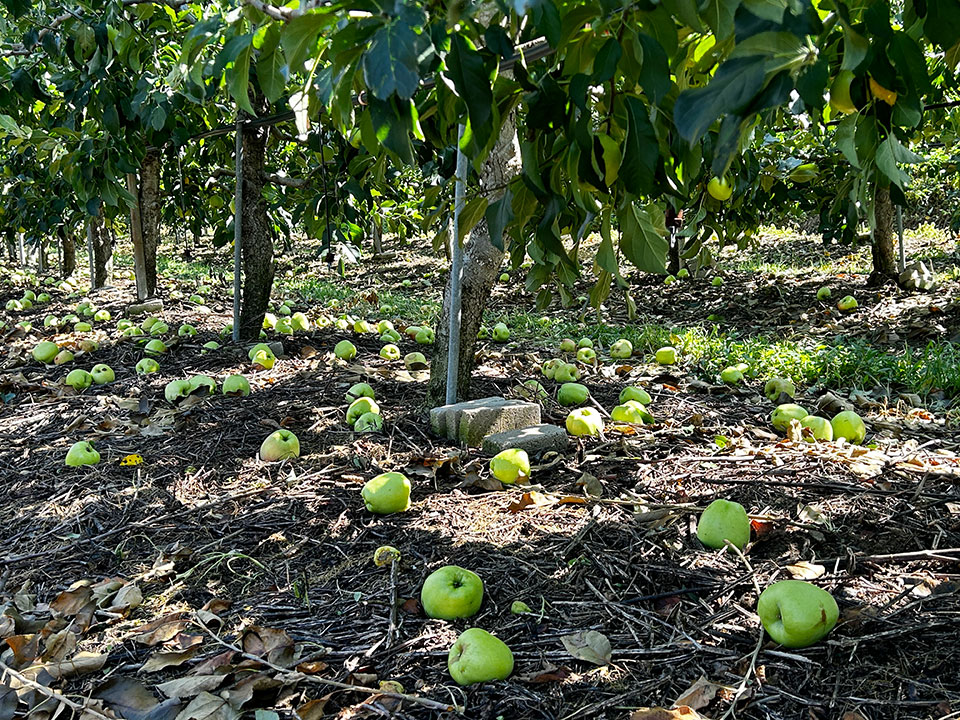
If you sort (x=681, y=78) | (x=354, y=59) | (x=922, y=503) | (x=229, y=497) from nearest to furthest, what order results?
(x=354, y=59), (x=681, y=78), (x=922, y=503), (x=229, y=497)

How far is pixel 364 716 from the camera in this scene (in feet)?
5.79

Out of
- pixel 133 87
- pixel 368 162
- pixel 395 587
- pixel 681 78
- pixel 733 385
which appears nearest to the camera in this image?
pixel 681 78

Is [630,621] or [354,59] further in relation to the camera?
[630,621]

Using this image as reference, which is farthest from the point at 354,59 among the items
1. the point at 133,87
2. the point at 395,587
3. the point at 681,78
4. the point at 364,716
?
the point at 133,87

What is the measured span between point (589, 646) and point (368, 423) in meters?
2.14

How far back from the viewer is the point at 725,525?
240cm

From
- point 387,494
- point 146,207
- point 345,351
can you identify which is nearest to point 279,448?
point 387,494

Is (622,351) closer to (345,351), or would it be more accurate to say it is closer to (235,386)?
(345,351)

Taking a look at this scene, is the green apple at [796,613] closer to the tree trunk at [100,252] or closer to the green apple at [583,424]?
the green apple at [583,424]

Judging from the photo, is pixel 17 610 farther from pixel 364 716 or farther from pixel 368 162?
pixel 368 162

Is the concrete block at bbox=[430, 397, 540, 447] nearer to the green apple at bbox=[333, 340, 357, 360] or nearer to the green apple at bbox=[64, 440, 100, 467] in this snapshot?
the green apple at bbox=[64, 440, 100, 467]

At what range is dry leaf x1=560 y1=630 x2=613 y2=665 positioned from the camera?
1926 mm

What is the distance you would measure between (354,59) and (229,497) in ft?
7.76

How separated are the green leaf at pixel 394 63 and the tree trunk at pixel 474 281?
109 inches
